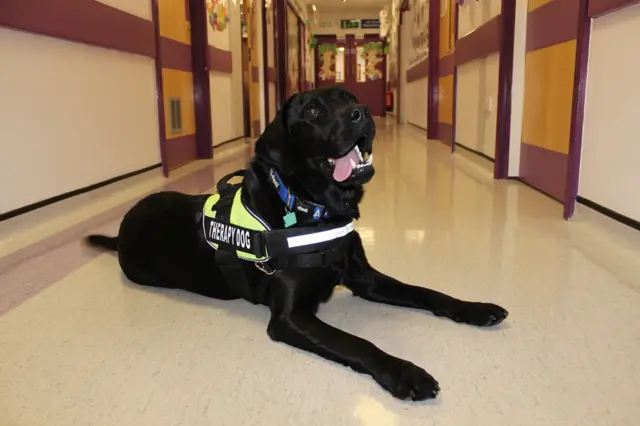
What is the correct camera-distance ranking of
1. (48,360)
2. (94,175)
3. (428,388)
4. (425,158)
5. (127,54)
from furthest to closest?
(425,158) → (127,54) → (94,175) → (48,360) → (428,388)

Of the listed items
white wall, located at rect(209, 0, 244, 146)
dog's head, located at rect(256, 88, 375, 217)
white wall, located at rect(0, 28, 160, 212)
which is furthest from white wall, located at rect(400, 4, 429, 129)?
dog's head, located at rect(256, 88, 375, 217)

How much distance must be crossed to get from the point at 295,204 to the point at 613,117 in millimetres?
1590

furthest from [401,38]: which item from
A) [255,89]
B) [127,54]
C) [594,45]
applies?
[594,45]

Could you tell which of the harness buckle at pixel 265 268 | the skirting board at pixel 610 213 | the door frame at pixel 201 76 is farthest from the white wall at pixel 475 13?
the harness buckle at pixel 265 268

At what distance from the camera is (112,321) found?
4.83 ft

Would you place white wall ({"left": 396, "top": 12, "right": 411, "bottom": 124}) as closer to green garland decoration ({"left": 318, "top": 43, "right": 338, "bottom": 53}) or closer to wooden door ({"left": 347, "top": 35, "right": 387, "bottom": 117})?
wooden door ({"left": 347, "top": 35, "right": 387, "bottom": 117})

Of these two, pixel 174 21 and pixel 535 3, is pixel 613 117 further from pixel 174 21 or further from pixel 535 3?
pixel 174 21

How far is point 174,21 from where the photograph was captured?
4566mm

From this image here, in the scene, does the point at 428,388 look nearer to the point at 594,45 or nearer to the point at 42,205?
the point at 594,45

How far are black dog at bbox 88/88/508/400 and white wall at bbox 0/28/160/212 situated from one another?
134cm

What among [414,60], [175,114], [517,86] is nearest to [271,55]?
[414,60]

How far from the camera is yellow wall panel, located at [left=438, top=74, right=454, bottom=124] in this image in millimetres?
6196

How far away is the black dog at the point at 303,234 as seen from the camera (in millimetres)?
1317

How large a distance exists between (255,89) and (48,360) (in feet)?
22.9
